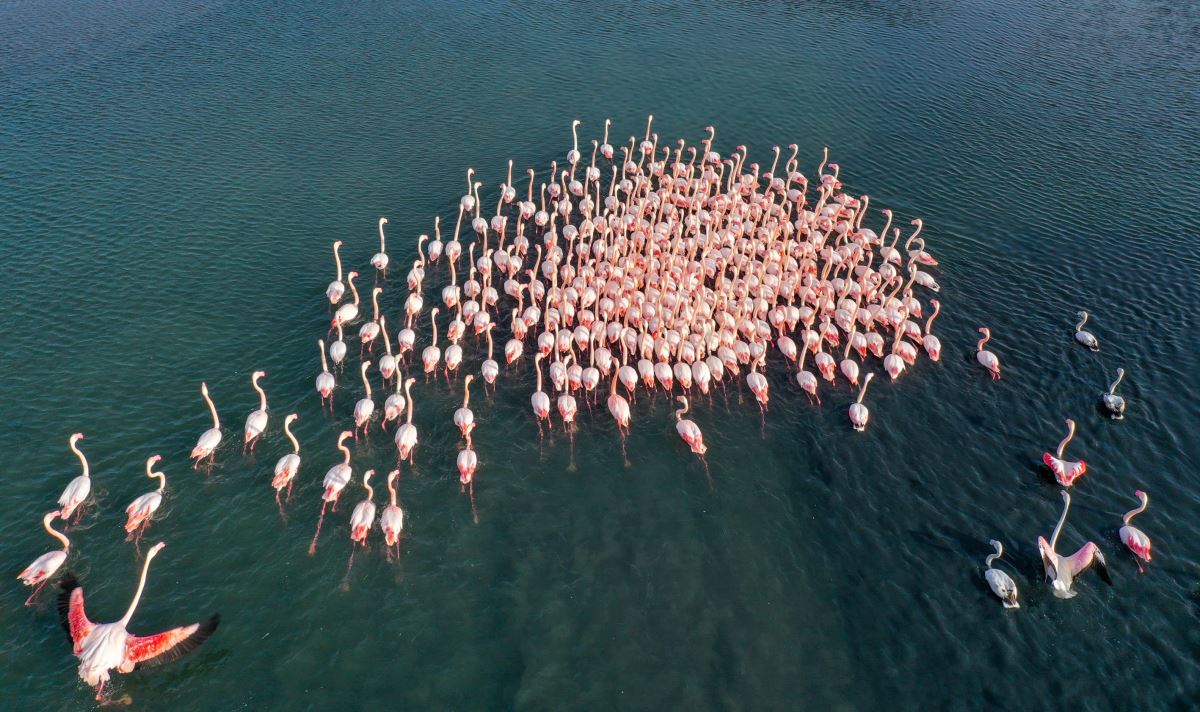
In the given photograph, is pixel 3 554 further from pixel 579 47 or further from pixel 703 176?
pixel 579 47

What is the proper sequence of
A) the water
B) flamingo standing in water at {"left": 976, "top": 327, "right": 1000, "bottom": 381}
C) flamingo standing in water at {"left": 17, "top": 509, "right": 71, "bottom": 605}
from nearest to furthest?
the water → flamingo standing in water at {"left": 17, "top": 509, "right": 71, "bottom": 605} → flamingo standing in water at {"left": 976, "top": 327, "right": 1000, "bottom": 381}

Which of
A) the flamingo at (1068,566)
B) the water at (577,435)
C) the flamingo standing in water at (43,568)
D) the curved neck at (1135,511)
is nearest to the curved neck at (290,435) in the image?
the water at (577,435)

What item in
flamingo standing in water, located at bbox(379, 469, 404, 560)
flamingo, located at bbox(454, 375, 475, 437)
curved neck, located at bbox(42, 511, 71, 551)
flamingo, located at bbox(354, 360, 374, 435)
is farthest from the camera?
flamingo, located at bbox(354, 360, 374, 435)

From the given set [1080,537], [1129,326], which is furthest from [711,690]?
[1129,326]

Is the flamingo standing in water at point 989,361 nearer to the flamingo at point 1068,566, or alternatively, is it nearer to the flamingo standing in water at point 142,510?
the flamingo at point 1068,566

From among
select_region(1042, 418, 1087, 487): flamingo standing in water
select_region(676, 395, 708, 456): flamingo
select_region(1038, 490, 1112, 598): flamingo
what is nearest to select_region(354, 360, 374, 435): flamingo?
select_region(676, 395, 708, 456): flamingo

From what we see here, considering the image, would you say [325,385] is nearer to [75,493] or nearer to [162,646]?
[75,493]

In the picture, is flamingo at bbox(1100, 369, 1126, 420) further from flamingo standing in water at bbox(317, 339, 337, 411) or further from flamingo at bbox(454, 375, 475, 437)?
flamingo standing in water at bbox(317, 339, 337, 411)
